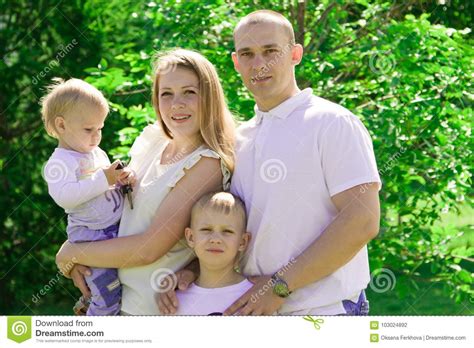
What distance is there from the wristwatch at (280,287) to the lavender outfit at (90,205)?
0.69 m

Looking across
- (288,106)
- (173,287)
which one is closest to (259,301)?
(173,287)

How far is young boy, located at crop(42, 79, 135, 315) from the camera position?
326cm

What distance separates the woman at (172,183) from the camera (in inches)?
124

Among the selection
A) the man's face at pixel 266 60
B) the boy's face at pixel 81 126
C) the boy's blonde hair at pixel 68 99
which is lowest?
the boy's face at pixel 81 126

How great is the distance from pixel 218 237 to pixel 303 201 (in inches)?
13.8

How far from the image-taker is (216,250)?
3.07 m

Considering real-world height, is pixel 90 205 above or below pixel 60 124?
below

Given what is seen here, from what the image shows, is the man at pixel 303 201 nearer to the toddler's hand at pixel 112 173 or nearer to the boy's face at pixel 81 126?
the toddler's hand at pixel 112 173

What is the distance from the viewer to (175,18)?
516 centimetres

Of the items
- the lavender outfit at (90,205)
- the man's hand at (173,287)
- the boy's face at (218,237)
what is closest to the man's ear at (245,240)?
the boy's face at (218,237)

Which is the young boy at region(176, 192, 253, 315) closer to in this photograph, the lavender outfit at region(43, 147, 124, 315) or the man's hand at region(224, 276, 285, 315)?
the man's hand at region(224, 276, 285, 315)

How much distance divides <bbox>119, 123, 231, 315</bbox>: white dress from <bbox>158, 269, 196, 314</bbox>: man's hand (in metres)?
0.04

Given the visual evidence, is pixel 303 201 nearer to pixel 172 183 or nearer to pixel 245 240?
pixel 245 240

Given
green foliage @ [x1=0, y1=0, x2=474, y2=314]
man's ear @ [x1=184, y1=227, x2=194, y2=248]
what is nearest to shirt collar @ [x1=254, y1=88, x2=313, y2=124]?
man's ear @ [x1=184, y1=227, x2=194, y2=248]
